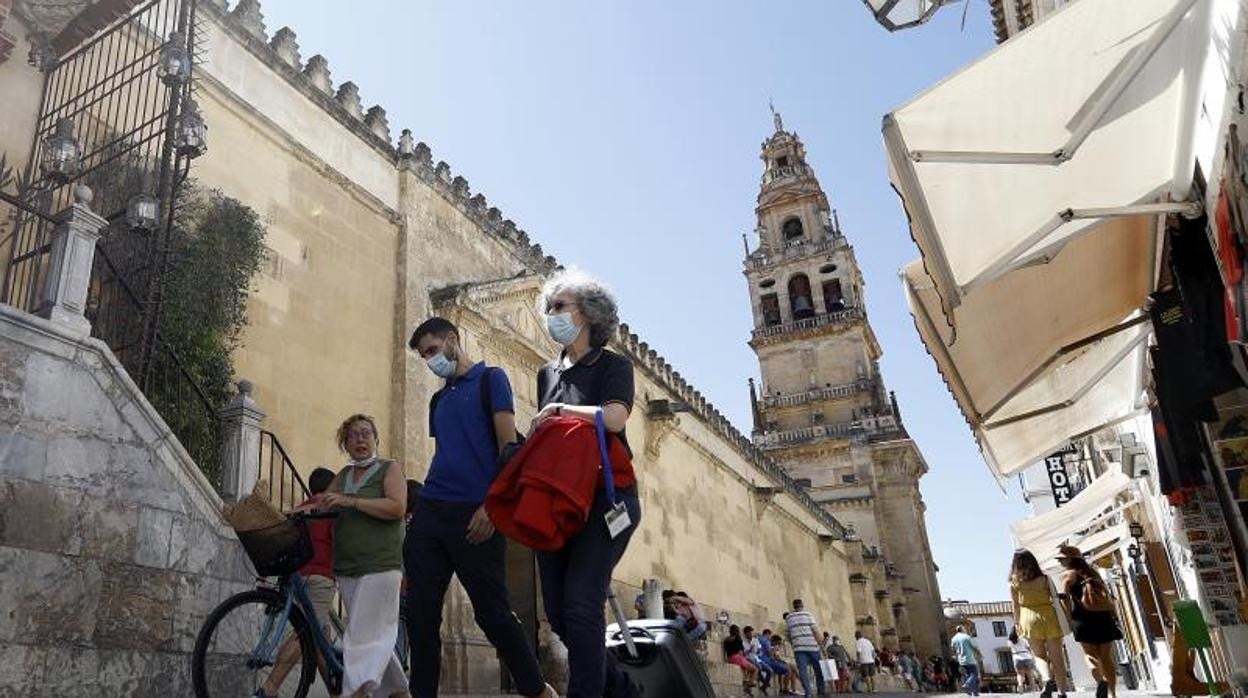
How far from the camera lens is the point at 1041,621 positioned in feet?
22.7

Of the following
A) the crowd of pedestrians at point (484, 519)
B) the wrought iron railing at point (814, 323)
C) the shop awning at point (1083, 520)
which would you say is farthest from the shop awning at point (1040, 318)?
the wrought iron railing at point (814, 323)

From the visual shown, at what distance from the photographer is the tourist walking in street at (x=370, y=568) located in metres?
3.62

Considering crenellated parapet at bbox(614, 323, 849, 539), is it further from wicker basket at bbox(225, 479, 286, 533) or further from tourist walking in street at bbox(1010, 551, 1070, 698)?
wicker basket at bbox(225, 479, 286, 533)

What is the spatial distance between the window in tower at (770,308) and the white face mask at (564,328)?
3959 centimetres

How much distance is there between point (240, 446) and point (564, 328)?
12.6ft

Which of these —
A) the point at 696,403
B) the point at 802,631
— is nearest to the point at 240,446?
the point at 802,631

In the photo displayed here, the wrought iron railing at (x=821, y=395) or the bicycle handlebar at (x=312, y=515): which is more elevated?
the wrought iron railing at (x=821, y=395)

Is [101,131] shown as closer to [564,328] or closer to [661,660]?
[564,328]

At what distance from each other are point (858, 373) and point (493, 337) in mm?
30147

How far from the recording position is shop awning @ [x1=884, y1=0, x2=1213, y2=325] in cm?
344

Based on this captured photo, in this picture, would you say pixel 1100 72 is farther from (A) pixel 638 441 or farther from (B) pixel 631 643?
(A) pixel 638 441

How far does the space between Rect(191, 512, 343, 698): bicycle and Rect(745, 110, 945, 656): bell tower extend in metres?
31.2

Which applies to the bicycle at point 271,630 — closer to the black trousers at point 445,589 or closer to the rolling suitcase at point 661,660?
the black trousers at point 445,589

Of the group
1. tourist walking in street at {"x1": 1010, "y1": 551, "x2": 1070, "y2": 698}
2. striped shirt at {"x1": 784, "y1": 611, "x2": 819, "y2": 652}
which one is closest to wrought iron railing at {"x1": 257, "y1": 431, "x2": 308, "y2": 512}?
tourist walking in street at {"x1": 1010, "y1": 551, "x2": 1070, "y2": 698}
